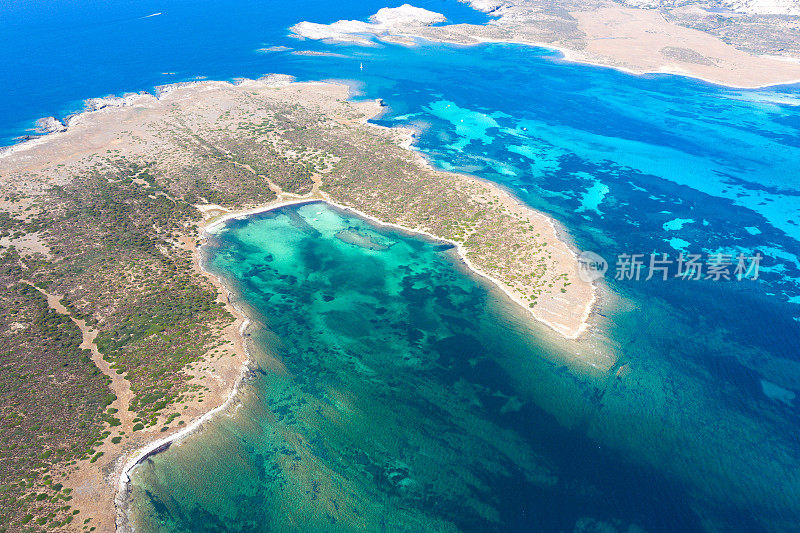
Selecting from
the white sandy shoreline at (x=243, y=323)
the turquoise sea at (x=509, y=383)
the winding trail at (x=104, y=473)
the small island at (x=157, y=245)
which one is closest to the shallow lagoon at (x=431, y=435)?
the turquoise sea at (x=509, y=383)

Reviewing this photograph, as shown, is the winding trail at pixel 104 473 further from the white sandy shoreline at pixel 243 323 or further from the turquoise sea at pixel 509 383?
the turquoise sea at pixel 509 383

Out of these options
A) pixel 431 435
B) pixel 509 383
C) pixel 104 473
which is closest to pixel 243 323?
pixel 104 473

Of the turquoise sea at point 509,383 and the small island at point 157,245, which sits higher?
the small island at point 157,245

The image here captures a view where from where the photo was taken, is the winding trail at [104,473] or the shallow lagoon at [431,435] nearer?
the winding trail at [104,473]
